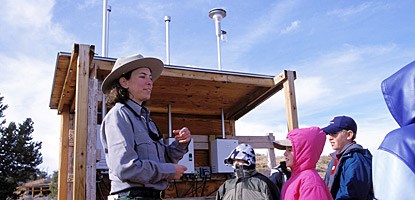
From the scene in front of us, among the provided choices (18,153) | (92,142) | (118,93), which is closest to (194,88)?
(92,142)

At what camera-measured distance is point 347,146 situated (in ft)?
11.1

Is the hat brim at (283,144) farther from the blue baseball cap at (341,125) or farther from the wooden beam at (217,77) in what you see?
the wooden beam at (217,77)

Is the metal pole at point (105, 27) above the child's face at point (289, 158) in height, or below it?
above

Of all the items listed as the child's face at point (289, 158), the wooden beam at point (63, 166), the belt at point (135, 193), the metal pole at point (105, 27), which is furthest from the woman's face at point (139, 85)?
the wooden beam at point (63, 166)

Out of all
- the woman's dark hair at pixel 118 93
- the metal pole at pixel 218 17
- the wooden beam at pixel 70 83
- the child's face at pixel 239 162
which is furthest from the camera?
the metal pole at pixel 218 17

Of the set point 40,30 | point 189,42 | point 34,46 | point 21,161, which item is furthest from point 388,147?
point 21,161

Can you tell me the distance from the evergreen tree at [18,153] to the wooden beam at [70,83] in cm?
1747

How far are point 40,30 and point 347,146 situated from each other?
7633mm

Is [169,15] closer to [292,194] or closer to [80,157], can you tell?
[80,157]

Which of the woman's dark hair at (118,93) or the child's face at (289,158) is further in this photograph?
the child's face at (289,158)

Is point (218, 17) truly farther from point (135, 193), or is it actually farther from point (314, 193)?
point (135, 193)

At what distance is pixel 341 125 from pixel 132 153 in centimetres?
212

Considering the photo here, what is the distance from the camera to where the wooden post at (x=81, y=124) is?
4.41m

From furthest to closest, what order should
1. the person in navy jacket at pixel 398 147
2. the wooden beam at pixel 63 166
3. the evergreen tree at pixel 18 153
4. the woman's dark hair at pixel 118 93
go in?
the evergreen tree at pixel 18 153
the wooden beam at pixel 63 166
the woman's dark hair at pixel 118 93
the person in navy jacket at pixel 398 147
